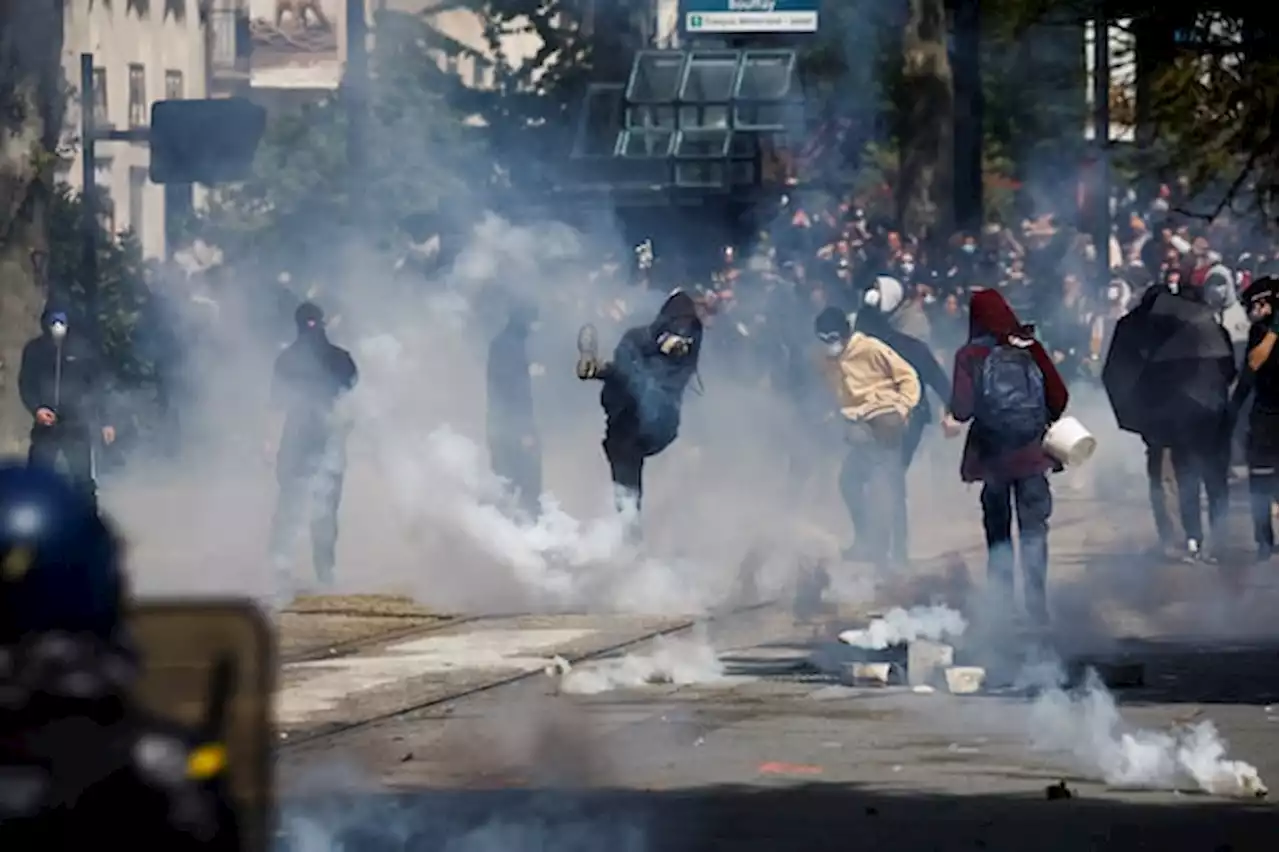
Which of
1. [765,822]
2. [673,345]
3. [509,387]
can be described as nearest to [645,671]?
[765,822]

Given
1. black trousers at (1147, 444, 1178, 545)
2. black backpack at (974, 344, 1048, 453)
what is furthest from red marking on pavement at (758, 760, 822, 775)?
black trousers at (1147, 444, 1178, 545)

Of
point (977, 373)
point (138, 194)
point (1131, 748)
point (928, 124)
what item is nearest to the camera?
point (1131, 748)

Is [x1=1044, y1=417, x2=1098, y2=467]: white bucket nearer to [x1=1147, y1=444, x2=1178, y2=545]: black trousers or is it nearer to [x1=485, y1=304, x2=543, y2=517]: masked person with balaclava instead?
[x1=1147, y1=444, x2=1178, y2=545]: black trousers

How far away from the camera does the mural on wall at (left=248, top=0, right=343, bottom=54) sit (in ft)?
187

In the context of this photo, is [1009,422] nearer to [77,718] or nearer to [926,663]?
[926,663]

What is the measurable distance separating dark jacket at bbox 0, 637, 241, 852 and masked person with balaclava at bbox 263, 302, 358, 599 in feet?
39.9

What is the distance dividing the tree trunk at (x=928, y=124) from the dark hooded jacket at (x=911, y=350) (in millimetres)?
8895

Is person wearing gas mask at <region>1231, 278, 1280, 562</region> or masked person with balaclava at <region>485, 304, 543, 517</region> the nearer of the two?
person wearing gas mask at <region>1231, 278, 1280, 562</region>

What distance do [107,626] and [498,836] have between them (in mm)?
4202

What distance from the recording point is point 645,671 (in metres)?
12.8

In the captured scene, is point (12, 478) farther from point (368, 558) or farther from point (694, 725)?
point (368, 558)

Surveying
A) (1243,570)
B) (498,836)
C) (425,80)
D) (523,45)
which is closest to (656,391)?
(1243,570)

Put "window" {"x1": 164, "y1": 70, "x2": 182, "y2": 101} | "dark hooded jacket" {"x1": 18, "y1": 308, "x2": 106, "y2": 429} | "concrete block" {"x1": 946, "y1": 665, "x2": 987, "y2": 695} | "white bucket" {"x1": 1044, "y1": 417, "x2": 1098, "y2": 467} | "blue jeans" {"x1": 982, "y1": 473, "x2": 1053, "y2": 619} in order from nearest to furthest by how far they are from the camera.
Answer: "concrete block" {"x1": 946, "y1": 665, "x2": 987, "y2": 695}, "white bucket" {"x1": 1044, "y1": 417, "x2": 1098, "y2": 467}, "blue jeans" {"x1": 982, "y1": 473, "x2": 1053, "y2": 619}, "dark hooded jacket" {"x1": 18, "y1": 308, "x2": 106, "y2": 429}, "window" {"x1": 164, "y1": 70, "x2": 182, "y2": 101}

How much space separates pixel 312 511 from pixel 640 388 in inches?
73.1
